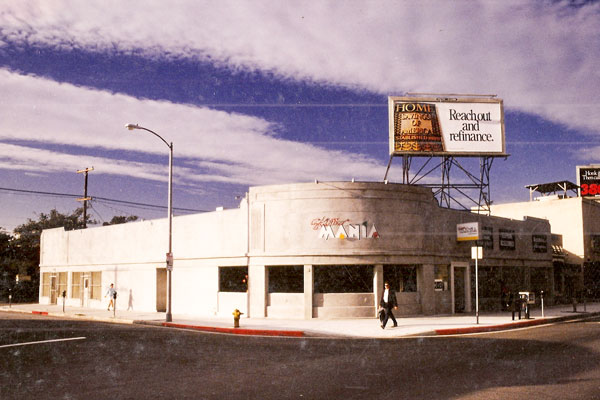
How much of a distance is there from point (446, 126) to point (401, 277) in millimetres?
11390

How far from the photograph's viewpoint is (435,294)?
27.6 metres

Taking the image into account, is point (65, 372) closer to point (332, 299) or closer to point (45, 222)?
point (332, 299)

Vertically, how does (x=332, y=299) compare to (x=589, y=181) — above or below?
below

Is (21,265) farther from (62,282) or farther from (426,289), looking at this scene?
(426,289)

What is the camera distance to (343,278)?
84.6ft

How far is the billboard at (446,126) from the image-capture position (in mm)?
33156

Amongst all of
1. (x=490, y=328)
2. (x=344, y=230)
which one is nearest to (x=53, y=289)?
(x=344, y=230)

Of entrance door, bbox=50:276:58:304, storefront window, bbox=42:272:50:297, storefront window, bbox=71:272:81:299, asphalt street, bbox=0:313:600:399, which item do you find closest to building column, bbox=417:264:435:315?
asphalt street, bbox=0:313:600:399

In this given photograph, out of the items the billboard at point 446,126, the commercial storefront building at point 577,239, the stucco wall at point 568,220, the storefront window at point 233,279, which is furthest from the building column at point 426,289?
the stucco wall at point 568,220

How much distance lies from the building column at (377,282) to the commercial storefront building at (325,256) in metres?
0.05

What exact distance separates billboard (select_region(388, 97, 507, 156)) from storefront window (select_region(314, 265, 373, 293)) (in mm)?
9465

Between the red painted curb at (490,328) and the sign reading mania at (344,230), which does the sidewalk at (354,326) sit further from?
→ the sign reading mania at (344,230)

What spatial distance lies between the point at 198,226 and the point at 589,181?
39.2 meters

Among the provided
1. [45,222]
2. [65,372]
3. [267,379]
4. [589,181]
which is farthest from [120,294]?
[45,222]
